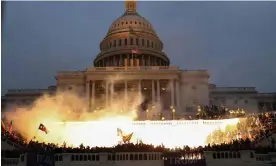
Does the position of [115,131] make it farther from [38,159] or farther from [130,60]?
[130,60]

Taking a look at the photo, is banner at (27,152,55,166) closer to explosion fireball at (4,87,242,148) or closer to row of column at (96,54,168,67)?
explosion fireball at (4,87,242,148)

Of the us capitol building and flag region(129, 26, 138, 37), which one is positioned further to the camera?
flag region(129, 26, 138, 37)

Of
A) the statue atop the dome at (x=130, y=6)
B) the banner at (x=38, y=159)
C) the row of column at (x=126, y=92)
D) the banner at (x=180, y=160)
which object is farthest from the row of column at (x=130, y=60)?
the banner at (x=38, y=159)

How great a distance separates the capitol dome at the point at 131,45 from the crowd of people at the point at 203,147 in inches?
1747

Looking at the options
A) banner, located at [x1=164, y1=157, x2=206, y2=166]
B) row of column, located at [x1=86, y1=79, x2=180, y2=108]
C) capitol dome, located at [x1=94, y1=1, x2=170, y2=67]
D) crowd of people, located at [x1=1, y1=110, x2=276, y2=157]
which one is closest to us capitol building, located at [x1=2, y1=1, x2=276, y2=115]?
row of column, located at [x1=86, y1=79, x2=180, y2=108]

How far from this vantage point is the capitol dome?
89125 mm

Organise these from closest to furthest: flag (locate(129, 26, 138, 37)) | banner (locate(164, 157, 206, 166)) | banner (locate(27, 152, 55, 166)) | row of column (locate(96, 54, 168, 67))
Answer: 1. banner (locate(27, 152, 55, 166))
2. banner (locate(164, 157, 206, 166))
3. row of column (locate(96, 54, 168, 67))
4. flag (locate(129, 26, 138, 37))

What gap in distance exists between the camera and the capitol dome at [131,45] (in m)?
89.1

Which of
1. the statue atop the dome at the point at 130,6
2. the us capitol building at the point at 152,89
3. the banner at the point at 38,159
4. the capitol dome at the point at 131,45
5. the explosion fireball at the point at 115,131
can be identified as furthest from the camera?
the statue atop the dome at the point at 130,6

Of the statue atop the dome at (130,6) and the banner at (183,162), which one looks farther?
the statue atop the dome at (130,6)

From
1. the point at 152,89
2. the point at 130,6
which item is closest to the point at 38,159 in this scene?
the point at 152,89

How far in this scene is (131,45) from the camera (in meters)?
91.4

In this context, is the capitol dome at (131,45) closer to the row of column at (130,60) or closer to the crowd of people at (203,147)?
the row of column at (130,60)

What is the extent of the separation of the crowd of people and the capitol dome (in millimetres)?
44380
